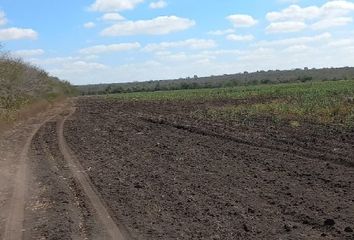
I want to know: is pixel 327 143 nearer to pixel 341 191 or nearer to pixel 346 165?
pixel 346 165

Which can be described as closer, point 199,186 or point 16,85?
point 199,186

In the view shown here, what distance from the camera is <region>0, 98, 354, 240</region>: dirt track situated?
7320mm

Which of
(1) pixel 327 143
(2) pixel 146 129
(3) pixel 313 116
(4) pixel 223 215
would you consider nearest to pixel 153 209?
(4) pixel 223 215

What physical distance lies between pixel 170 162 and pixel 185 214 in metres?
5.31

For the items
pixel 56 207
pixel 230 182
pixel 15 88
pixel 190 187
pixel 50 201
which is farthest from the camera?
pixel 15 88

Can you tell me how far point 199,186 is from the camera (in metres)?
10.1

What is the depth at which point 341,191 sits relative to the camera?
30.0ft

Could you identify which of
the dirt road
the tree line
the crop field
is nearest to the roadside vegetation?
the tree line

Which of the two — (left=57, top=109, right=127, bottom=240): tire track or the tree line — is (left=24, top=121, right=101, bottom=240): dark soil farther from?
the tree line

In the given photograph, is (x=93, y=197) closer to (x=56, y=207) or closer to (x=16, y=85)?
(x=56, y=207)

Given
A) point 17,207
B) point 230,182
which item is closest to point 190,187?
point 230,182

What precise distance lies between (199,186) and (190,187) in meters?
0.18

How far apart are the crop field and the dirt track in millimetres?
17

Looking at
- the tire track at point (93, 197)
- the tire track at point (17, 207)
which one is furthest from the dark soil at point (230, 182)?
the tire track at point (17, 207)
